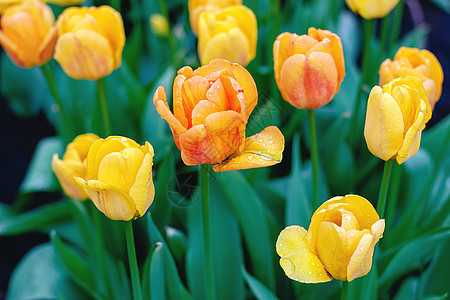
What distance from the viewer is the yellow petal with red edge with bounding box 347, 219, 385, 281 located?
0.53 meters

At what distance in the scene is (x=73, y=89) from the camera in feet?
5.07

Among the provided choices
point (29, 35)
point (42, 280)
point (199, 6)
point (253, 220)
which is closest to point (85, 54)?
point (29, 35)

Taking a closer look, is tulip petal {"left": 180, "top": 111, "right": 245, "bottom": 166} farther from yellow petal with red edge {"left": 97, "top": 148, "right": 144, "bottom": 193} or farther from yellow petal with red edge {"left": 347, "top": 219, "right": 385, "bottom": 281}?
yellow petal with red edge {"left": 347, "top": 219, "right": 385, "bottom": 281}

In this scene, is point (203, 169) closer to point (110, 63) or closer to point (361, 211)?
point (361, 211)

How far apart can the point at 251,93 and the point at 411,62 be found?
355mm

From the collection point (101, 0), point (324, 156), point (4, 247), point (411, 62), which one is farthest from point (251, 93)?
point (101, 0)

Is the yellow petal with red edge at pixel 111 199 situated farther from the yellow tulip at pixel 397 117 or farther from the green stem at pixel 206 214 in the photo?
the yellow tulip at pixel 397 117

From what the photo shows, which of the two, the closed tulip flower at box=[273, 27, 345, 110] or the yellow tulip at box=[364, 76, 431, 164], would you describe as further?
the closed tulip flower at box=[273, 27, 345, 110]

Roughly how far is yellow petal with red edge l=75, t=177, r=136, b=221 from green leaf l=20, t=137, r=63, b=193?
97 cm

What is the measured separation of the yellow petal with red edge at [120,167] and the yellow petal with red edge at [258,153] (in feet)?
0.30

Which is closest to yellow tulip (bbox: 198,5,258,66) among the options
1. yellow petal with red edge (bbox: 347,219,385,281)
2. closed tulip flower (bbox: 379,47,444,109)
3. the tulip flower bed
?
the tulip flower bed

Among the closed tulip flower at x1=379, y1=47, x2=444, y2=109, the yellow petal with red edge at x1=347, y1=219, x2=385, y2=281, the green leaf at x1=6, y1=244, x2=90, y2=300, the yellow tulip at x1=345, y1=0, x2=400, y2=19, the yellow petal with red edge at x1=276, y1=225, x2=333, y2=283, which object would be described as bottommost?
the green leaf at x1=6, y1=244, x2=90, y2=300

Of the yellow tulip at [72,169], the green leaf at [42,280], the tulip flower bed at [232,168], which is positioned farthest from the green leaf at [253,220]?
the green leaf at [42,280]

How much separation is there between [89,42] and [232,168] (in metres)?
0.47
